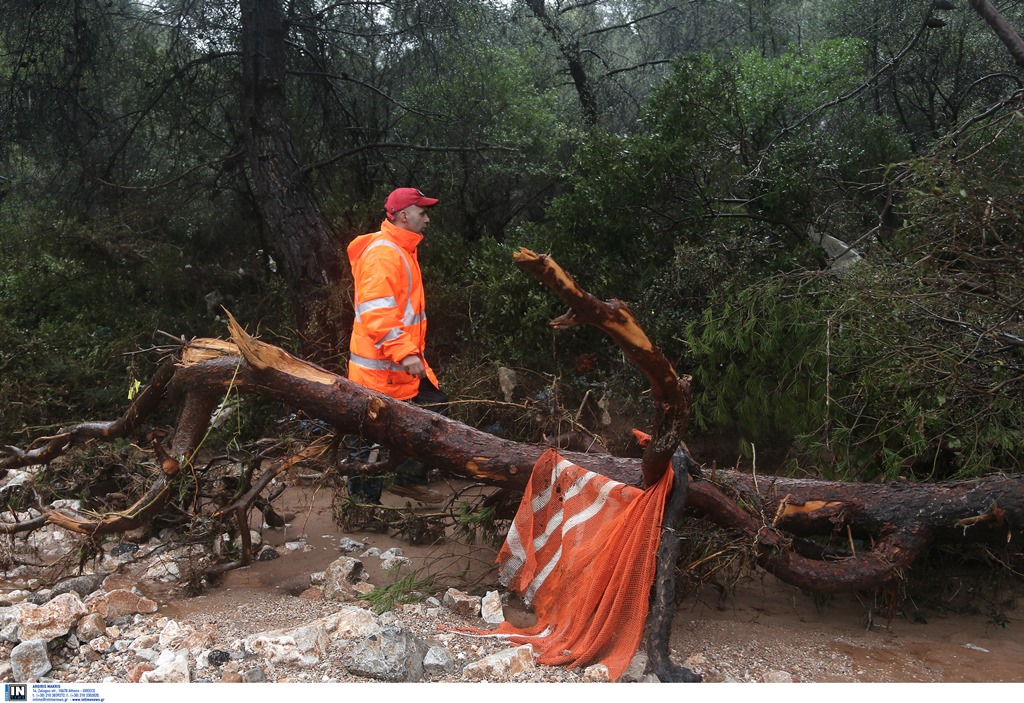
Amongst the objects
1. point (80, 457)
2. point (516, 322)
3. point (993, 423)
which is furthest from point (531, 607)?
point (516, 322)

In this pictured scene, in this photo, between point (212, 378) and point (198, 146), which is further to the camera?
point (198, 146)

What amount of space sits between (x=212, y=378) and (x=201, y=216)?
16.3 feet

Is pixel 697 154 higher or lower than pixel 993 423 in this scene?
higher

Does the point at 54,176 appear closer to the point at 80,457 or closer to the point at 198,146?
the point at 198,146

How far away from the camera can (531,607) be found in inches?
151

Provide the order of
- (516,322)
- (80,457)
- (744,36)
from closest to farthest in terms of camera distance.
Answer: (80,457)
(516,322)
(744,36)

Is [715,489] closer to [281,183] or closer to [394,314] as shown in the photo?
[394,314]

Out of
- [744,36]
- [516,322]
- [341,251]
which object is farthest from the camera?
[744,36]

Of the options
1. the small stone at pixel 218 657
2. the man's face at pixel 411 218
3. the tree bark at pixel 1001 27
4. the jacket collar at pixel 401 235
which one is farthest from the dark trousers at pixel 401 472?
the tree bark at pixel 1001 27

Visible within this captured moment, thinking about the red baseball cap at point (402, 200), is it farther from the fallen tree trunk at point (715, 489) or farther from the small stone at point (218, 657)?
the small stone at point (218, 657)

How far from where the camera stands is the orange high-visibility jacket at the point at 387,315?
4.54m

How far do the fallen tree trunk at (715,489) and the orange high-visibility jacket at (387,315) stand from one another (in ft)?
2.10

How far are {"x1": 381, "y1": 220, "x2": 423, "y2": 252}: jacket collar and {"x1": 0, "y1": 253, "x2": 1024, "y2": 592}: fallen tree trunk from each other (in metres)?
1.09

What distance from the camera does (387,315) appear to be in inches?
179
